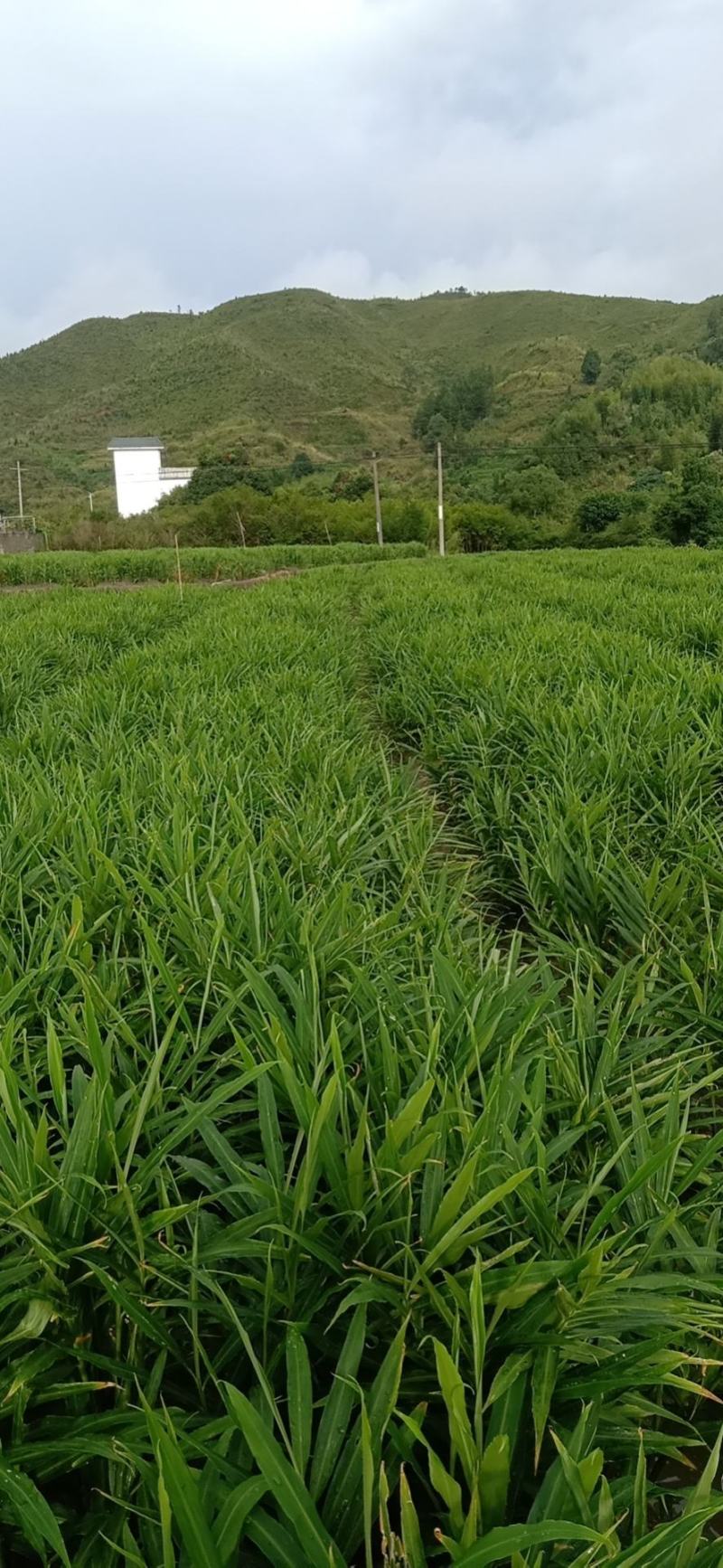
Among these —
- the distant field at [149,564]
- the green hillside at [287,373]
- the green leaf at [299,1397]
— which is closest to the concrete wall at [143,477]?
the green hillside at [287,373]

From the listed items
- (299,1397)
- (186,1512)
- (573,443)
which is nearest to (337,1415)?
(299,1397)

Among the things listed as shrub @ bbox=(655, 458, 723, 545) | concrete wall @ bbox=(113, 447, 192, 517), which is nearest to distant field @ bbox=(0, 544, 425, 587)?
shrub @ bbox=(655, 458, 723, 545)

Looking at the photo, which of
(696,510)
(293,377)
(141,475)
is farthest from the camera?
(293,377)

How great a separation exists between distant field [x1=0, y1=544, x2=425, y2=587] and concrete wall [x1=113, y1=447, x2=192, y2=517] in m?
30.5

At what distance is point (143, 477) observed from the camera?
5191 centimetres

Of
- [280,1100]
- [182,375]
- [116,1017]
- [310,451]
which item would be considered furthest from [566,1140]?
[182,375]

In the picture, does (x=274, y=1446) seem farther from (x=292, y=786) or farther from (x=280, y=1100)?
(x=292, y=786)

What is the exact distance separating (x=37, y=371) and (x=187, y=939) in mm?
75919

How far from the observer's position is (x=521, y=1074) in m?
0.99

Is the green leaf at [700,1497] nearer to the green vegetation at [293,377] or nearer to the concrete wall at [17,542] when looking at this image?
the concrete wall at [17,542]

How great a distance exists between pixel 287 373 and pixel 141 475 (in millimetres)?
A: 15707

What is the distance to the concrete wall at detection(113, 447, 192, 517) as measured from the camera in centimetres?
5084

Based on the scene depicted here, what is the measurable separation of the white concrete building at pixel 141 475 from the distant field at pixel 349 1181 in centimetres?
5286

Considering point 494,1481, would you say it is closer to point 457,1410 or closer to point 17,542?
point 457,1410
